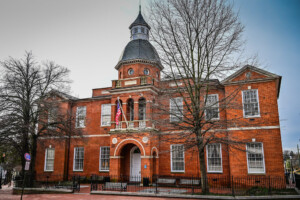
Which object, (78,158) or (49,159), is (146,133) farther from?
(49,159)

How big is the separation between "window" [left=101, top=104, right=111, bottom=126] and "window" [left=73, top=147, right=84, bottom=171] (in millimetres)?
3859

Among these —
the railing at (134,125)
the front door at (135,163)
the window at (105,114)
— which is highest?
the window at (105,114)

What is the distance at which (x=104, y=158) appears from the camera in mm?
24234

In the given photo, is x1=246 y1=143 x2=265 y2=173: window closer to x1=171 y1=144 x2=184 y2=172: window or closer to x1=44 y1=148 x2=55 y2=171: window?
x1=171 y1=144 x2=184 y2=172: window

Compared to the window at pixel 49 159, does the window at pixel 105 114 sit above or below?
above

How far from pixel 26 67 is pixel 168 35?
486 inches

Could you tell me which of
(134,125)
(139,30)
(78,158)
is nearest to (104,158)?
(78,158)

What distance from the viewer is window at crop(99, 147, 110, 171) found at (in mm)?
23927

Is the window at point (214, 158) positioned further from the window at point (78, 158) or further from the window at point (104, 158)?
the window at point (78, 158)

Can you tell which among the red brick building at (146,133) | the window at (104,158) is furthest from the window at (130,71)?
the window at (104,158)

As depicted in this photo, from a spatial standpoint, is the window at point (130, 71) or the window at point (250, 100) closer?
the window at point (250, 100)

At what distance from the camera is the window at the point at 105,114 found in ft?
82.1

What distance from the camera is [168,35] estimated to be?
15055 millimetres

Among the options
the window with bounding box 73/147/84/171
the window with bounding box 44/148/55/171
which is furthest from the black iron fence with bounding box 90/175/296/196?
the window with bounding box 44/148/55/171
